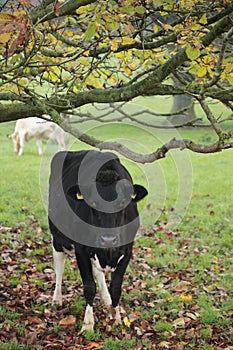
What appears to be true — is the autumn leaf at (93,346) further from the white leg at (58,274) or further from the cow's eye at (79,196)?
the cow's eye at (79,196)

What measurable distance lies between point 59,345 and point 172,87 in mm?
3059

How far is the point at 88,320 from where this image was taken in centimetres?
621

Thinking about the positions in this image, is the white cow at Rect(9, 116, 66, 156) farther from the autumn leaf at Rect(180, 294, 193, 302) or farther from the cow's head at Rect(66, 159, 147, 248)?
the cow's head at Rect(66, 159, 147, 248)

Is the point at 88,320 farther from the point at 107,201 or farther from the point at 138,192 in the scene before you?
the point at 138,192

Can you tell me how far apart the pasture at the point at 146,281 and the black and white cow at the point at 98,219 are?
0.35 meters

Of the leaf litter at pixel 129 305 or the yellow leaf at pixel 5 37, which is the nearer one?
the yellow leaf at pixel 5 37

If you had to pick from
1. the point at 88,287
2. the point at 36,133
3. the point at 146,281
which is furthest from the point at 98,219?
the point at 36,133

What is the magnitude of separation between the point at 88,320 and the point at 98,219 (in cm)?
123

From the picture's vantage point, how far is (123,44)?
6.00 m

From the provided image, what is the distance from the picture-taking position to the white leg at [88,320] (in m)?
6.17

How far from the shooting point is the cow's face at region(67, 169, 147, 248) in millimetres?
5910

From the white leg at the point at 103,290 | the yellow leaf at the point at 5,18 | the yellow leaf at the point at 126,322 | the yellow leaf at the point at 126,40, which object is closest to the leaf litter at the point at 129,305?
the yellow leaf at the point at 126,322

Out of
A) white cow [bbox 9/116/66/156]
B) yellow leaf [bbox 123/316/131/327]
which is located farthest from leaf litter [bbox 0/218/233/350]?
white cow [bbox 9/116/66/156]

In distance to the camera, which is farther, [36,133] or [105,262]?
[36,133]
